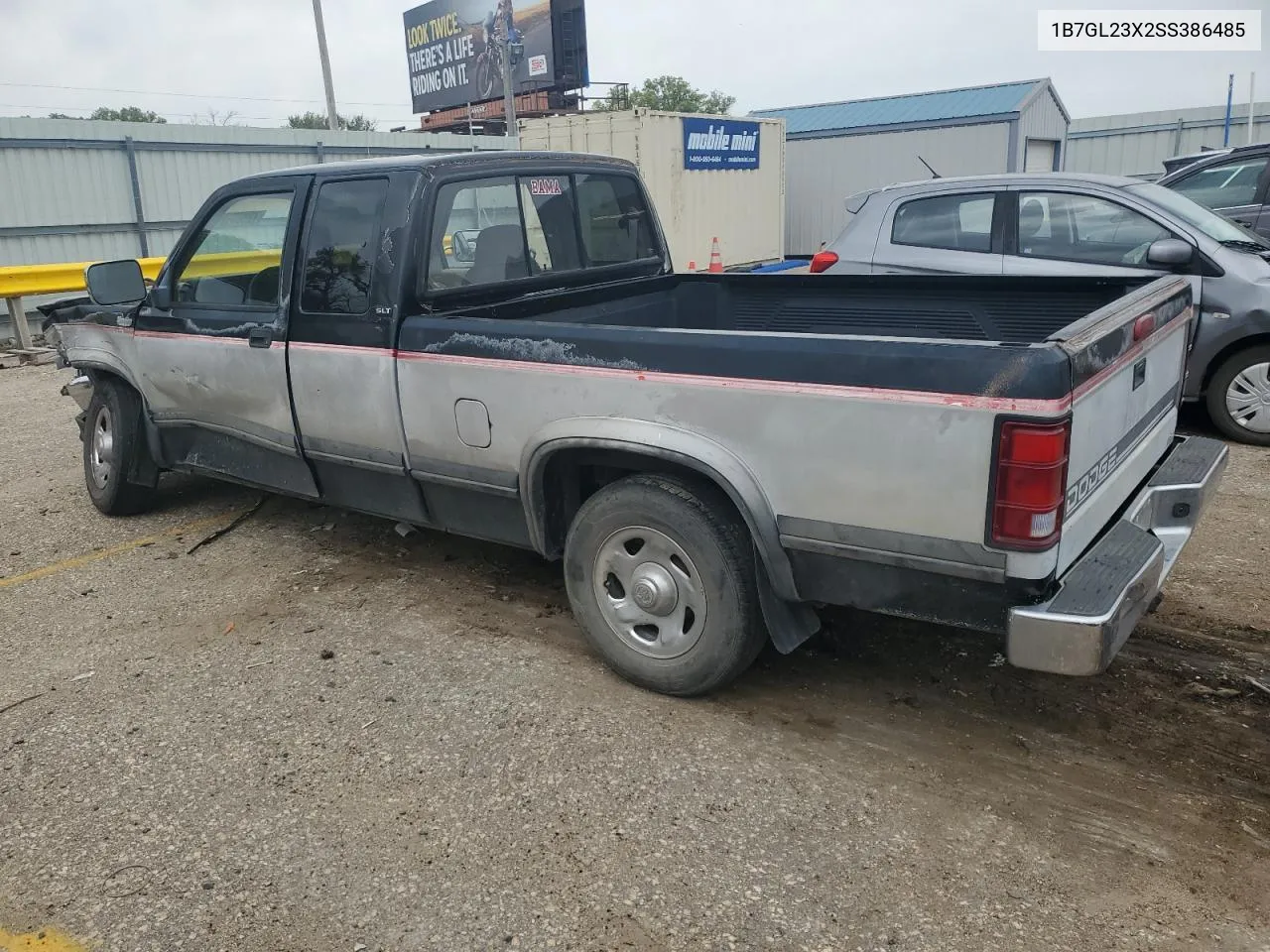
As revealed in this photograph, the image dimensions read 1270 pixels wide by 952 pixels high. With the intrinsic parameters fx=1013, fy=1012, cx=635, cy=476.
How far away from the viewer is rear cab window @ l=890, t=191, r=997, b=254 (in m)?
6.84

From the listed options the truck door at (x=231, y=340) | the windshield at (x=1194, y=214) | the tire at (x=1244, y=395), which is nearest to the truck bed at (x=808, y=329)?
the truck door at (x=231, y=340)

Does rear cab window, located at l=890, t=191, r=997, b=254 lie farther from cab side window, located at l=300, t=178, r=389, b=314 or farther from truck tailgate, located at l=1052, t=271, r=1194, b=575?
cab side window, located at l=300, t=178, r=389, b=314

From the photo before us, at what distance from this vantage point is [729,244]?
16938 mm

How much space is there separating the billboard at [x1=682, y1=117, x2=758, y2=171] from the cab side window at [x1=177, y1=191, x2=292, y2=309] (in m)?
11.3

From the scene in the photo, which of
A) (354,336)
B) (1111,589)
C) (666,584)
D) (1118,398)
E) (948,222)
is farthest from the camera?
(948,222)

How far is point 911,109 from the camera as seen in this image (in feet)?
62.1

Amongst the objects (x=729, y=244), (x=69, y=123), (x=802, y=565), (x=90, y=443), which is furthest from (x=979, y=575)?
(x=69, y=123)

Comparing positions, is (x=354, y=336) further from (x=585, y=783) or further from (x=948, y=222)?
(x=948, y=222)

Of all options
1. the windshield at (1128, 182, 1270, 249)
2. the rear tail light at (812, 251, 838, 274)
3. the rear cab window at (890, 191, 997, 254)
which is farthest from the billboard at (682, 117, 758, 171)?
the windshield at (1128, 182, 1270, 249)

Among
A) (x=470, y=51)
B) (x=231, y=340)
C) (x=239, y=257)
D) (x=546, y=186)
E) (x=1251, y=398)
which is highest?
(x=470, y=51)

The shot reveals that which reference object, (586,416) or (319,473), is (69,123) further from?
(586,416)

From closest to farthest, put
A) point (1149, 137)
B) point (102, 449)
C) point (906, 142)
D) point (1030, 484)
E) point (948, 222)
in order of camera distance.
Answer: point (1030, 484)
point (102, 449)
point (948, 222)
point (906, 142)
point (1149, 137)

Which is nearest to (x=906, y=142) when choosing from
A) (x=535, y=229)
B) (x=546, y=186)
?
(x=546, y=186)

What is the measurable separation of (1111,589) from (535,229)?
2877 mm
